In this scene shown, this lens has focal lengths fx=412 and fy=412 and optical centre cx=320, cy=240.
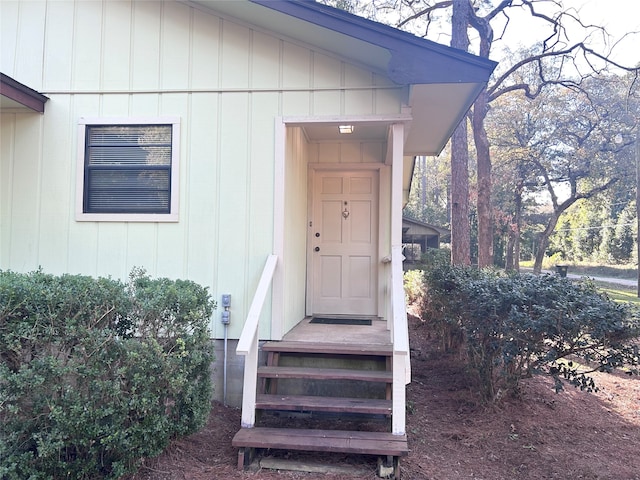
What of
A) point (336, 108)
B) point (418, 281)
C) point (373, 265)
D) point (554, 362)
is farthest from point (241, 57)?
point (418, 281)

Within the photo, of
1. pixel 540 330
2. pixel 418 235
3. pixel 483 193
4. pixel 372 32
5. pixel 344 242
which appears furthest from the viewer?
pixel 418 235

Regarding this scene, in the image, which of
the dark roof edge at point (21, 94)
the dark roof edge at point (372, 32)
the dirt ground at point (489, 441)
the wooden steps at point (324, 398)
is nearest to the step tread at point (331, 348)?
the wooden steps at point (324, 398)

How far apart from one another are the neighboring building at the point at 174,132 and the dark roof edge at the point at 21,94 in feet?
0.07

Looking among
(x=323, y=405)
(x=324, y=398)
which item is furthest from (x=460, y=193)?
(x=323, y=405)

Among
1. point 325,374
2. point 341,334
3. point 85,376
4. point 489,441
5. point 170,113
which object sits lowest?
point 489,441

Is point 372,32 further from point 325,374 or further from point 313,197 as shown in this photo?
point 325,374

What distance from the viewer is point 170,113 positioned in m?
4.29

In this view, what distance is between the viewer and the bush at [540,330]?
3262mm

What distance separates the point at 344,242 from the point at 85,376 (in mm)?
3896

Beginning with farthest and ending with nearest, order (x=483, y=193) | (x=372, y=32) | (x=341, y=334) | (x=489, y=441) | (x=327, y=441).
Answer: (x=483, y=193) < (x=341, y=334) < (x=372, y=32) < (x=489, y=441) < (x=327, y=441)

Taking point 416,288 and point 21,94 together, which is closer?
point 21,94

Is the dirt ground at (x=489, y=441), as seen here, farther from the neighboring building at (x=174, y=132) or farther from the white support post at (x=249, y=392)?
the neighboring building at (x=174, y=132)

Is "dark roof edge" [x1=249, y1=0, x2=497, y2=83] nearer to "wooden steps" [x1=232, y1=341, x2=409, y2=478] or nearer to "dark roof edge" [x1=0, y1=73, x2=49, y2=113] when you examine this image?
"dark roof edge" [x1=0, y1=73, x2=49, y2=113]

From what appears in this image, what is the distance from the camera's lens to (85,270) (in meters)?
4.29
